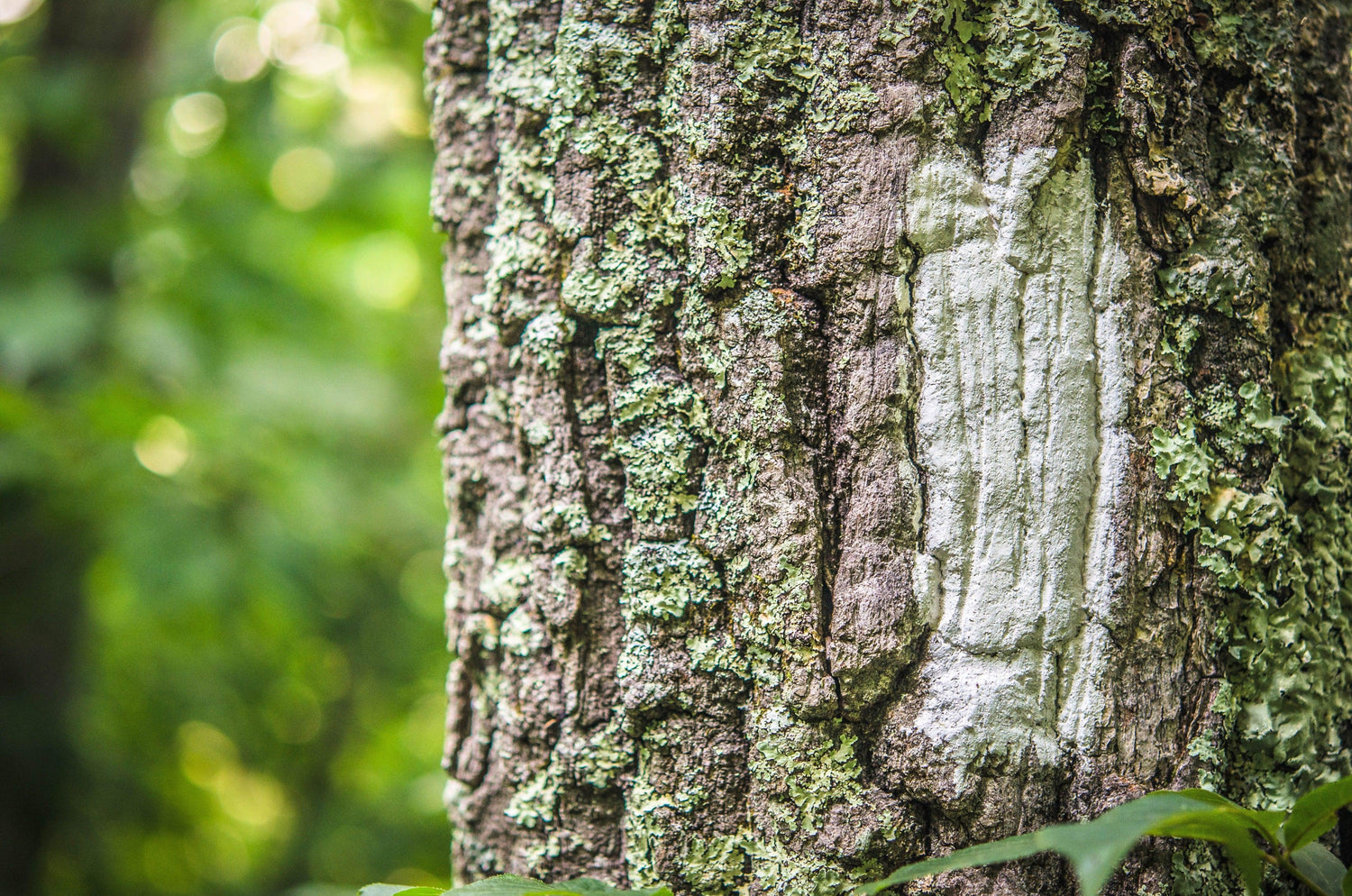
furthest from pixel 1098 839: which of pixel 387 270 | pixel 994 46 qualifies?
pixel 387 270

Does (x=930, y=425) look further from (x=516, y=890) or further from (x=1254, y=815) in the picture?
(x=516, y=890)

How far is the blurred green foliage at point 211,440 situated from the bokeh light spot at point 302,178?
3cm

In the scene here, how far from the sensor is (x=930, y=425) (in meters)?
0.60

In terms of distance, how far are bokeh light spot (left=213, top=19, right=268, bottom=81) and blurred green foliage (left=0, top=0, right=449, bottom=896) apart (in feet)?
0.05

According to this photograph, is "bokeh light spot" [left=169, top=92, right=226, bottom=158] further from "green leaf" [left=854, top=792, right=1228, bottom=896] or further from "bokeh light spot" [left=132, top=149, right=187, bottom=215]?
"green leaf" [left=854, top=792, right=1228, bottom=896]

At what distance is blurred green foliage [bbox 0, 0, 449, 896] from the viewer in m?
2.11

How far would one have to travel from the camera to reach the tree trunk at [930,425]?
60 centimetres

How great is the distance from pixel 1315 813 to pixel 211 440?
2353mm

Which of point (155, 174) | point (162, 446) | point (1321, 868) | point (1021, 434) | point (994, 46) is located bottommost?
point (1321, 868)

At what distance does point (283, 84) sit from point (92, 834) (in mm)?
3304

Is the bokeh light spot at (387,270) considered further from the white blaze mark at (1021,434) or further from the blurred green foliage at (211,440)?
the white blaze mark at (1021,434)

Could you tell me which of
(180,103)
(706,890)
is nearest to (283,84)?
(180,103)

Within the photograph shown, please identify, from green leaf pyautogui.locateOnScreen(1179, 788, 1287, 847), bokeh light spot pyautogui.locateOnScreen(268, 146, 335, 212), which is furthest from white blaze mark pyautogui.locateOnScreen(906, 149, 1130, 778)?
bokeh light spot pyautogui.locateOnScreen(268, 146, 335, 212)

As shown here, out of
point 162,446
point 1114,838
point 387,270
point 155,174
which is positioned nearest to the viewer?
point 1114,838
